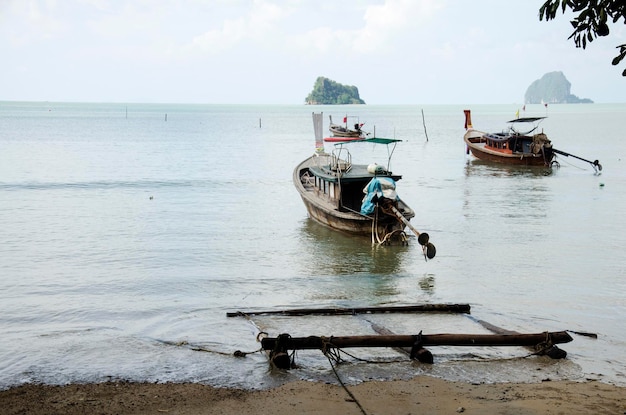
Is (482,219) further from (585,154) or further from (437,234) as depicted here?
(585,154)

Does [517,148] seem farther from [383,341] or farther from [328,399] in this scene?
[328,399]

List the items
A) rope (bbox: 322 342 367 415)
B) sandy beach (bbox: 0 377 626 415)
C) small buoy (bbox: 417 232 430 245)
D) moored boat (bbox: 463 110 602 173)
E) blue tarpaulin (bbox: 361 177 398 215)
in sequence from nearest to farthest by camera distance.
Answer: sandy beach (bbox: 0 377 626 415)
rope (bbox: 322 342 367 415)
small buoy (bbox: 417 232 430 245)
blue tarpaulin (bbox: 361 177 398 215)
moored boat (bbox: 463 110 602 173)

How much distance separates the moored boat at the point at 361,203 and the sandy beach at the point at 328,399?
835cm

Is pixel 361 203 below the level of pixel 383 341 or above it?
above

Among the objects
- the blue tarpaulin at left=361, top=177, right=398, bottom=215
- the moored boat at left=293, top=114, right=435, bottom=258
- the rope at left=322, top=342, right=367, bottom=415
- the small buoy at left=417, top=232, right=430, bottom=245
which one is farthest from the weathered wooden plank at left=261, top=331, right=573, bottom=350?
the blue tarpaulin at left=361, top=177, right=398, bottom=215

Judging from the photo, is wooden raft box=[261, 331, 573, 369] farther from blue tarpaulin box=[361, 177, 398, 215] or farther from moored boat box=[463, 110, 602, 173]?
moored boat box=[463, 110, 602, 173]

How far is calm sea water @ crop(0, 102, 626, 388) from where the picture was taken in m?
9.28

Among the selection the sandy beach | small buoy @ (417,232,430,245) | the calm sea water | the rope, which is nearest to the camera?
the sandy beach

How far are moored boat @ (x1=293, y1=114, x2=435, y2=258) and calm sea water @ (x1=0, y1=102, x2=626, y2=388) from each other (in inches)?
20.8

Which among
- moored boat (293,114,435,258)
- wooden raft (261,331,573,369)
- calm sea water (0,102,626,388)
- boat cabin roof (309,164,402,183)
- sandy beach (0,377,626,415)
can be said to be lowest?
calm sea water (0,102,626,388)

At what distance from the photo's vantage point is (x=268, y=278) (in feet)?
50.0

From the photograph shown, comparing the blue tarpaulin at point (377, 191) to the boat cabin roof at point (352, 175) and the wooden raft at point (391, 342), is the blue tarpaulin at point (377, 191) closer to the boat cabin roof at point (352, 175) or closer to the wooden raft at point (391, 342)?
the boat cabin roof at point (352, 175)

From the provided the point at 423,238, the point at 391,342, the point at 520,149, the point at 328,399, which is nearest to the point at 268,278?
the point at 423,238

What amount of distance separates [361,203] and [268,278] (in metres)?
6.07
